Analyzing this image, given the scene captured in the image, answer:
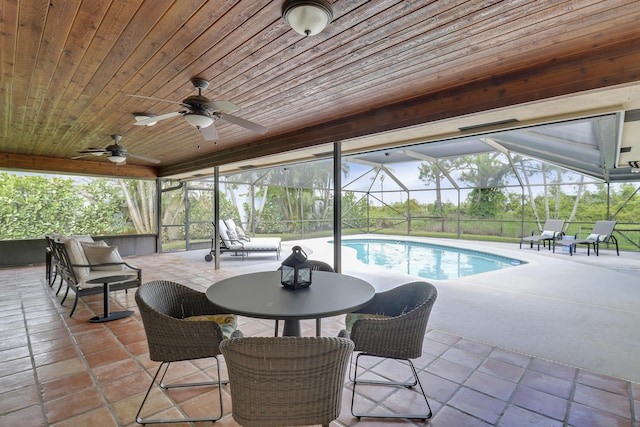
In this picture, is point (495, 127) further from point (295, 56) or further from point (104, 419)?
point (104, 419)

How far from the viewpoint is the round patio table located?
5.49ft

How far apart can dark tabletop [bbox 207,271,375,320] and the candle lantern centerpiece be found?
43 mm

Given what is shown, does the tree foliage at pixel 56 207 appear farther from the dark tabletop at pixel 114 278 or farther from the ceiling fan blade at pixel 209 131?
the ceiling fan blade at pixel 209 131

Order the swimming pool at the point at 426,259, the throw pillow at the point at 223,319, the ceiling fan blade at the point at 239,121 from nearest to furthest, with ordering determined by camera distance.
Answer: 1. the throw pillow at the point at 223,319
2. the ceiling fan blade at the point at 239,121
3. the swimming pool at the point at 426,259

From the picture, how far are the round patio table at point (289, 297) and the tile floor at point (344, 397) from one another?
0.74 meters

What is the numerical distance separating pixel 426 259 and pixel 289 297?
315 inches

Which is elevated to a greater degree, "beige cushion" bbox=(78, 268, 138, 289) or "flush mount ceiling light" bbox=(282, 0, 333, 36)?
"flush mount ceiling light" bbox=(282, 0, 333, 36)

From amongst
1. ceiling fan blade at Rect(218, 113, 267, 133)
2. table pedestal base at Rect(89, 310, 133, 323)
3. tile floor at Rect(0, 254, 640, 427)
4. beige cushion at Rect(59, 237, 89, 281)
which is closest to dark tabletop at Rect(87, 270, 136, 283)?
beige cushion at Rect(59, 237, 89, 281)

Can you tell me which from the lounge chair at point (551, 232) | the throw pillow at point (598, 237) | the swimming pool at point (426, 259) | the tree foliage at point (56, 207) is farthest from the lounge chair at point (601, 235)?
the tree foliage at point (56, 207)

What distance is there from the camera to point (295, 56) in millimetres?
2355

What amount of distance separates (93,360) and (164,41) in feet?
8.50

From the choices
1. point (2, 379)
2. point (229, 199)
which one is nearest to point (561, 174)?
point (229, 199)

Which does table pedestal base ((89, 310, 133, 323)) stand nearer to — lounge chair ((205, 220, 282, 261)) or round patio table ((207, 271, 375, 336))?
round patio table ((207, 271, 375, 336))

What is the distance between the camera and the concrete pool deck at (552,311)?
8.88ft
